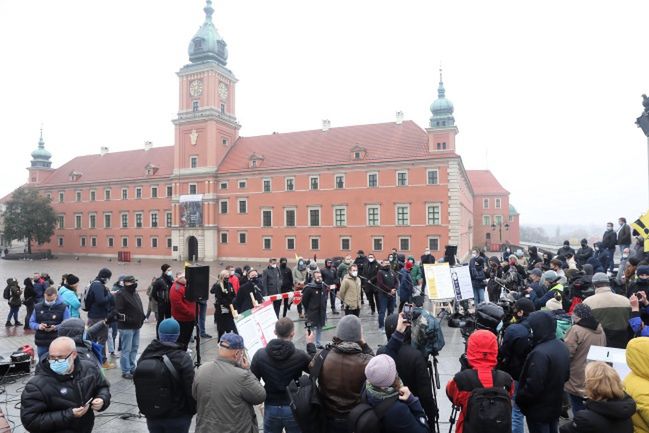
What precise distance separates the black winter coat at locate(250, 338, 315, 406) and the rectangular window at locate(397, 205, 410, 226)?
33.6 metres

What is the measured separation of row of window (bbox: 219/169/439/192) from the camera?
3606 cm

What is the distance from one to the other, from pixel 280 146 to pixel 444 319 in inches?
1453

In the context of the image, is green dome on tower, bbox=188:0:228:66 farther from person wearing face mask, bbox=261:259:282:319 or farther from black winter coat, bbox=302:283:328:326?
black winter coat, bbox=302:283:328:326

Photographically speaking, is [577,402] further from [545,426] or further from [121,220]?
[121,220]

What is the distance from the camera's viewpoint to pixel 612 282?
8297mm

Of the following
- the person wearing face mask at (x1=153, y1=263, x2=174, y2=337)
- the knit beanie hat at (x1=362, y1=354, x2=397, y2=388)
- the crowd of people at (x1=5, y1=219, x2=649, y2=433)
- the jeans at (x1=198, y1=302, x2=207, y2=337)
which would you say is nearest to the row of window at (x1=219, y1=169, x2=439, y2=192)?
the jeans at (x1=198, y1=302, x2=207, y2=337)

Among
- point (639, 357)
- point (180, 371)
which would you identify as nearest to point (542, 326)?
point (639, 357)

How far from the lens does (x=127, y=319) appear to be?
7617 mm

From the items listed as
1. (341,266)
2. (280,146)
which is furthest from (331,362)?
(280,146)

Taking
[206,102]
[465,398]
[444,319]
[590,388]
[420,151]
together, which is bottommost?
[444,319]

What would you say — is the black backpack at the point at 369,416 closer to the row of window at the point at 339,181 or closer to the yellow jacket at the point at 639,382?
the yellow jacket at the point at 639,382

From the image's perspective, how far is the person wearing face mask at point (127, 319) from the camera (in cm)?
758

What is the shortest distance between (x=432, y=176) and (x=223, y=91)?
91.2 feet

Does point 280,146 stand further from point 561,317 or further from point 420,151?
point 561,317
